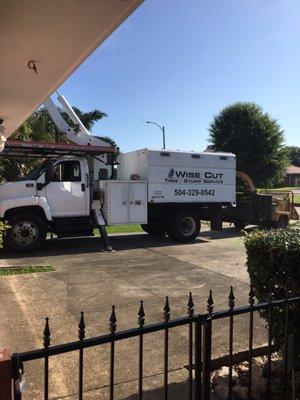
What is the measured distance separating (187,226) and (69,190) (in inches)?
158

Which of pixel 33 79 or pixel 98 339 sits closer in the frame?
pixel 98 339

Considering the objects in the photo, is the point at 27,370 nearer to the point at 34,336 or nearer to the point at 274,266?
the point at 34,336

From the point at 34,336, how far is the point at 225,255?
6.61 meters

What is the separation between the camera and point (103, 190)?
12234 millimetres

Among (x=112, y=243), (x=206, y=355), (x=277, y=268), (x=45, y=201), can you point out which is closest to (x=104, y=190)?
(x=112, y=243)

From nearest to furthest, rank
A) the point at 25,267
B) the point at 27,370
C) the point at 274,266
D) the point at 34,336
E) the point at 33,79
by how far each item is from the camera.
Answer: the point at 33,79 → the point at 274,266 → the point at 27,370 → the point at 34,336 → the point at 25,267

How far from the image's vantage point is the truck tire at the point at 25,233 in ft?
35.2

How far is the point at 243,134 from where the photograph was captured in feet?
128

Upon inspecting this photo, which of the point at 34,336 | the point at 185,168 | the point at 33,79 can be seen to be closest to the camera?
the point at 33,79

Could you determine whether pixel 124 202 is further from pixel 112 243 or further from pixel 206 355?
pixel 206 355

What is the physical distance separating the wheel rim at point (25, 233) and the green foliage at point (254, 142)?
2972 cm

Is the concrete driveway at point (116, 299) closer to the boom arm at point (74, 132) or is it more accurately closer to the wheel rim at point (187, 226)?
the wheel rim at point (187, 226)

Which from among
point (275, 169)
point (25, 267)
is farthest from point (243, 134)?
point (25, 267)

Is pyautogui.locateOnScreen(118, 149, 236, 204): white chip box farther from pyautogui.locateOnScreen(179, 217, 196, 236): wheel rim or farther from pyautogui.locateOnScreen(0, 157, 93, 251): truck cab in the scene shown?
pyautogui.locateOnScreen(0, 157, 93, 251): truck cab
